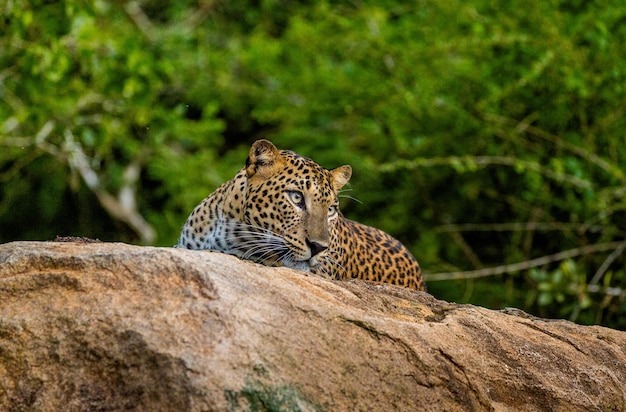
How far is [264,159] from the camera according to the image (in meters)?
7.66

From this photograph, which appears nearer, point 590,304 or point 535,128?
point 590,304

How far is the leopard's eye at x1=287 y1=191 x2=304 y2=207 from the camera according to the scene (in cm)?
749

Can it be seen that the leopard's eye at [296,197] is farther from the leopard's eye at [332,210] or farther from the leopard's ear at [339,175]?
the leopard's ear at [339,175]

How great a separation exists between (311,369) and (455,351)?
0.93m

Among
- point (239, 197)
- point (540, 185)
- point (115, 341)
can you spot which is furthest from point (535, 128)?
point (115, 341)

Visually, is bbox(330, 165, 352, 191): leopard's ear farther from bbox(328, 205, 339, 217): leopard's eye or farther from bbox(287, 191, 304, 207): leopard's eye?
bbox(287, 191, 304, 207): leopard's eye

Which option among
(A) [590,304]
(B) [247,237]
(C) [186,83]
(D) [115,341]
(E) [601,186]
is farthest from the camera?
(C) [186,83]

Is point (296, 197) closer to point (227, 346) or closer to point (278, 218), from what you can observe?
point (278, 218)

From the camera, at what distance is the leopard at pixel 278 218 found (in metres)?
7.28

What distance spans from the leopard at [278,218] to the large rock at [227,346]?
1.33 m

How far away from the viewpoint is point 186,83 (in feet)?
61.0

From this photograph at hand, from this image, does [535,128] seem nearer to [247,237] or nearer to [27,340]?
[247,237]

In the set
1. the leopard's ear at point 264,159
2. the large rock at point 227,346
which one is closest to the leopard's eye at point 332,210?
the leopard's ear at point 264,159

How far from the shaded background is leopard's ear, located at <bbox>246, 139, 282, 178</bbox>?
406 cm
